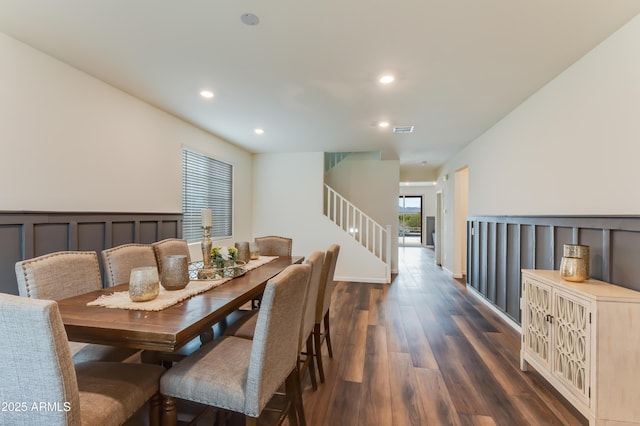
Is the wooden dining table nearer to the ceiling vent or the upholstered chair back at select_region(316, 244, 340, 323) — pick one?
the upholstered chair back at select_region(316, 244, 340, 323)

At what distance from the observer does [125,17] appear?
194 centimetres

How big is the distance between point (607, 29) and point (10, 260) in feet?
14.5

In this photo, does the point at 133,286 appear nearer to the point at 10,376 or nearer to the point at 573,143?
the point at 10,376

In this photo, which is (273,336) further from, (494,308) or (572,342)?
(494,308)

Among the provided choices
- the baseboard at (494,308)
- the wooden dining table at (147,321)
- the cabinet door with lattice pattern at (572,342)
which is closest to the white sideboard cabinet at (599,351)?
the cabinet door with lattice pattern at (572,342)

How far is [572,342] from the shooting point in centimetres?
189

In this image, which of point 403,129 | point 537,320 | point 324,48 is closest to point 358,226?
point 403,129

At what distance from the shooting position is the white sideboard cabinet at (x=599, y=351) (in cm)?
166

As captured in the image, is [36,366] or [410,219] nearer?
[36,366]

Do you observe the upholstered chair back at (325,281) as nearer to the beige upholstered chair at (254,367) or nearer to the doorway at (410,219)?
the beige upholstered chair at (254,367)

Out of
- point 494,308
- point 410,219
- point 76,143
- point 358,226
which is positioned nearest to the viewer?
point 76,143

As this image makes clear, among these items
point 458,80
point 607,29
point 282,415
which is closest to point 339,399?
point 282,415

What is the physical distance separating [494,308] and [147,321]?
4034mm

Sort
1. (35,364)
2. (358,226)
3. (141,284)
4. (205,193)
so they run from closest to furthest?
(35,364), (141,284), (205,193), (358,226)
